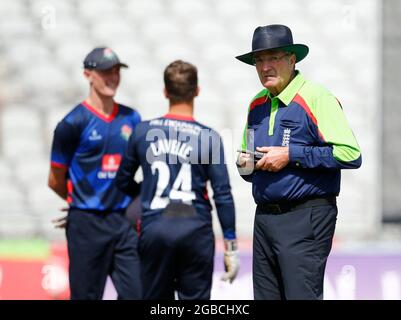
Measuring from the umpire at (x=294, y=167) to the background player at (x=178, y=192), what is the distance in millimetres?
715

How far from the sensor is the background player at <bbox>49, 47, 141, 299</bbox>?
543cm

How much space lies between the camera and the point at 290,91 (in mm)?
3971

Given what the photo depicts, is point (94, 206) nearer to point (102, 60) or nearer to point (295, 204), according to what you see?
point (102, 60)

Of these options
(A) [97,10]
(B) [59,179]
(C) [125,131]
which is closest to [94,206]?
(B) [59,179]

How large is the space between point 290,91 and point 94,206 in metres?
1.93

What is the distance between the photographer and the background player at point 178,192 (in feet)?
15.3

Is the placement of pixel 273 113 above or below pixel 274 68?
below

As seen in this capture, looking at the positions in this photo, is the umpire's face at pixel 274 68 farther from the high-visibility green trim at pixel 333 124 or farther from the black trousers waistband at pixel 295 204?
the black trousers waistband at pixel 295 204

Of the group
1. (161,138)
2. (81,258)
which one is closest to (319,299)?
(161,138)

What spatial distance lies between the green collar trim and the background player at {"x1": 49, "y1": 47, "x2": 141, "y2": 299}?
1774 mm

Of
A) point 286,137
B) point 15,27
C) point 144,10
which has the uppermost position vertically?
point 144,10

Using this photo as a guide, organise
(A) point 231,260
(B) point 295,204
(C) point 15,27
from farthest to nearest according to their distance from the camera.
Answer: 1. (C) point 15,27
2. (A) point 231,260
3. (B) point 295,204

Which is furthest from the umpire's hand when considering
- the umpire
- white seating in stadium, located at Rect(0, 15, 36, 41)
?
white seating in stadium, located at Rect(0, 15, 36, 41)

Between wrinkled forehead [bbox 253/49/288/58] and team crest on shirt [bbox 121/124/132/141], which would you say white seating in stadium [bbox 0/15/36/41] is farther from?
wrinkled forehead [bbox 253/49/288/58]
